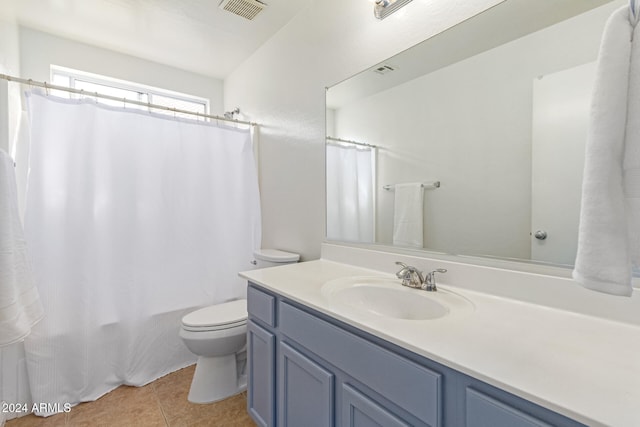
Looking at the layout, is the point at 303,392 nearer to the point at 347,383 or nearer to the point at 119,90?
the point at 347,383

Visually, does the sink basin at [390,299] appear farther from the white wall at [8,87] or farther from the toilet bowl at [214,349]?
the white wall at [8,87]

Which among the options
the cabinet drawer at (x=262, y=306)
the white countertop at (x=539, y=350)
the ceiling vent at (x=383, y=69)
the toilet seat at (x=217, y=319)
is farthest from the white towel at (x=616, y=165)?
the toilet seat at (x=217, y=319)

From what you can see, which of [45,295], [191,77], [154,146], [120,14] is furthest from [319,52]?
[45,295]

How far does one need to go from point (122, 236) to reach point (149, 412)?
1.07 m

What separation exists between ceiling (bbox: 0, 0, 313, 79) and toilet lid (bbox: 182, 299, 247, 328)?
204 centimetres

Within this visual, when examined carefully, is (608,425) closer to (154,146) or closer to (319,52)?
(319,52)

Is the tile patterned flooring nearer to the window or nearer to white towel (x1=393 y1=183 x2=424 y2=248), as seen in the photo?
white towel (x1=393 y1=183 x2=424 y2=248)

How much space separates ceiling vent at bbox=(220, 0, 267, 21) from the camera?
5.96 ft

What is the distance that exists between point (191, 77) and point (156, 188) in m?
1.40

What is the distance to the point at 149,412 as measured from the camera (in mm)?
1601

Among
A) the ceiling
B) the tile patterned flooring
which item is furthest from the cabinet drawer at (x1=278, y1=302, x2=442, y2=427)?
the ceiling

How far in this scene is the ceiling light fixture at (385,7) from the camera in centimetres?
128

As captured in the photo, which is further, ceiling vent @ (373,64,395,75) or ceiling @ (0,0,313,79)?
ceiling @ (0,0,313,79)

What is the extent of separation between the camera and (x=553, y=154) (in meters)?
0.94
